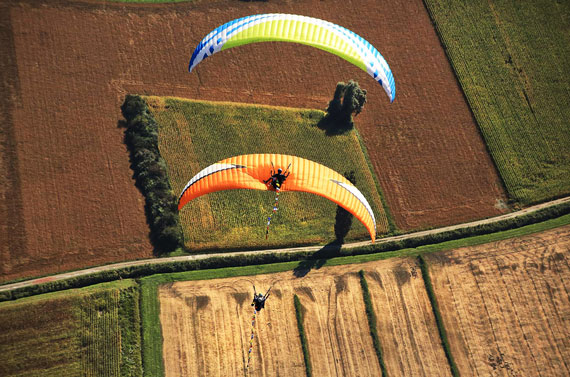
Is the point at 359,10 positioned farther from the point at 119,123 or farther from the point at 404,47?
the point at 119,123

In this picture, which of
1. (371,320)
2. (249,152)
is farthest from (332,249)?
(249,152)

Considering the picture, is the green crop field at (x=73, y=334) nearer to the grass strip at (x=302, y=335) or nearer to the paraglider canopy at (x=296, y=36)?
the grass strip at (x=302, y=335)

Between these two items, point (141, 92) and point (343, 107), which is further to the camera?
point (141, 92)

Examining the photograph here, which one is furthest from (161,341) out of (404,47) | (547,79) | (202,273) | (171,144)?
(547,79)

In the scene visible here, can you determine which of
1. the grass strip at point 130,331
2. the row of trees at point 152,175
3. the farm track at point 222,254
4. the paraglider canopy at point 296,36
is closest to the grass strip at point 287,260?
the farm track at point 222,254

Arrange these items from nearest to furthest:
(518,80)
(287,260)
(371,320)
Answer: (371,320) → (287,260) → (518,80)

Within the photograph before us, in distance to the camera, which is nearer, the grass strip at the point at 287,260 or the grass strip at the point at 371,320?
the grass strip at the point at 371,320

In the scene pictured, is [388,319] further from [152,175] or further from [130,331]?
[152,175]
